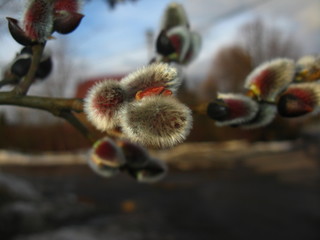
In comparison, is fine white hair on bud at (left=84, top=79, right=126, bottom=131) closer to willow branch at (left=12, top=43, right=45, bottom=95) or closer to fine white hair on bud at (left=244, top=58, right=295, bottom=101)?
willow branch at (left=12, top=43, right=45, bottom=95)

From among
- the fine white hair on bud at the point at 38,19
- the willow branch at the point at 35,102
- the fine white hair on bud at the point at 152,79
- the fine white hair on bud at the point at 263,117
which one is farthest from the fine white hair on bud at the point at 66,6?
the fine white hair on bud at the point at 263,117

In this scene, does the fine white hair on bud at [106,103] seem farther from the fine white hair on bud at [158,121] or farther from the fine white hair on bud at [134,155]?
the fine white hair on bud at [134,155]

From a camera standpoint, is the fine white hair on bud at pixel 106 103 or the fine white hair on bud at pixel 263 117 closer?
the fine white hair on bud at pixel 106 103

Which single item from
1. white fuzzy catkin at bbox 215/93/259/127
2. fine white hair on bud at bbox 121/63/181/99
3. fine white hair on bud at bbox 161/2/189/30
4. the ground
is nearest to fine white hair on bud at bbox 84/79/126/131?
fine white hair on bud at bbox 121/63/181/99

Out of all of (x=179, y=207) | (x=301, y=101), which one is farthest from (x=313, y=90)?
(x=179, y=207)

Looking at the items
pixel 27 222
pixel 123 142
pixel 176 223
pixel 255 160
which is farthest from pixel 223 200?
pixel 123 142

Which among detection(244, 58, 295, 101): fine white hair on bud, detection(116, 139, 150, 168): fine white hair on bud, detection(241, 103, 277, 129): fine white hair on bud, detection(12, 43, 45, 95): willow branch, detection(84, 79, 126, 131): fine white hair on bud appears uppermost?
detection(12, 43, 45, 95): willow branch

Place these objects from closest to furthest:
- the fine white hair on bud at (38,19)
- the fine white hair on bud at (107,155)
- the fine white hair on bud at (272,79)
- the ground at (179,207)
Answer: the fine white hair on bud at (38,19) → the fine white hair on bud at (272,79) → the fine white hair on bud at (107,155) → the ground at (179,207)
